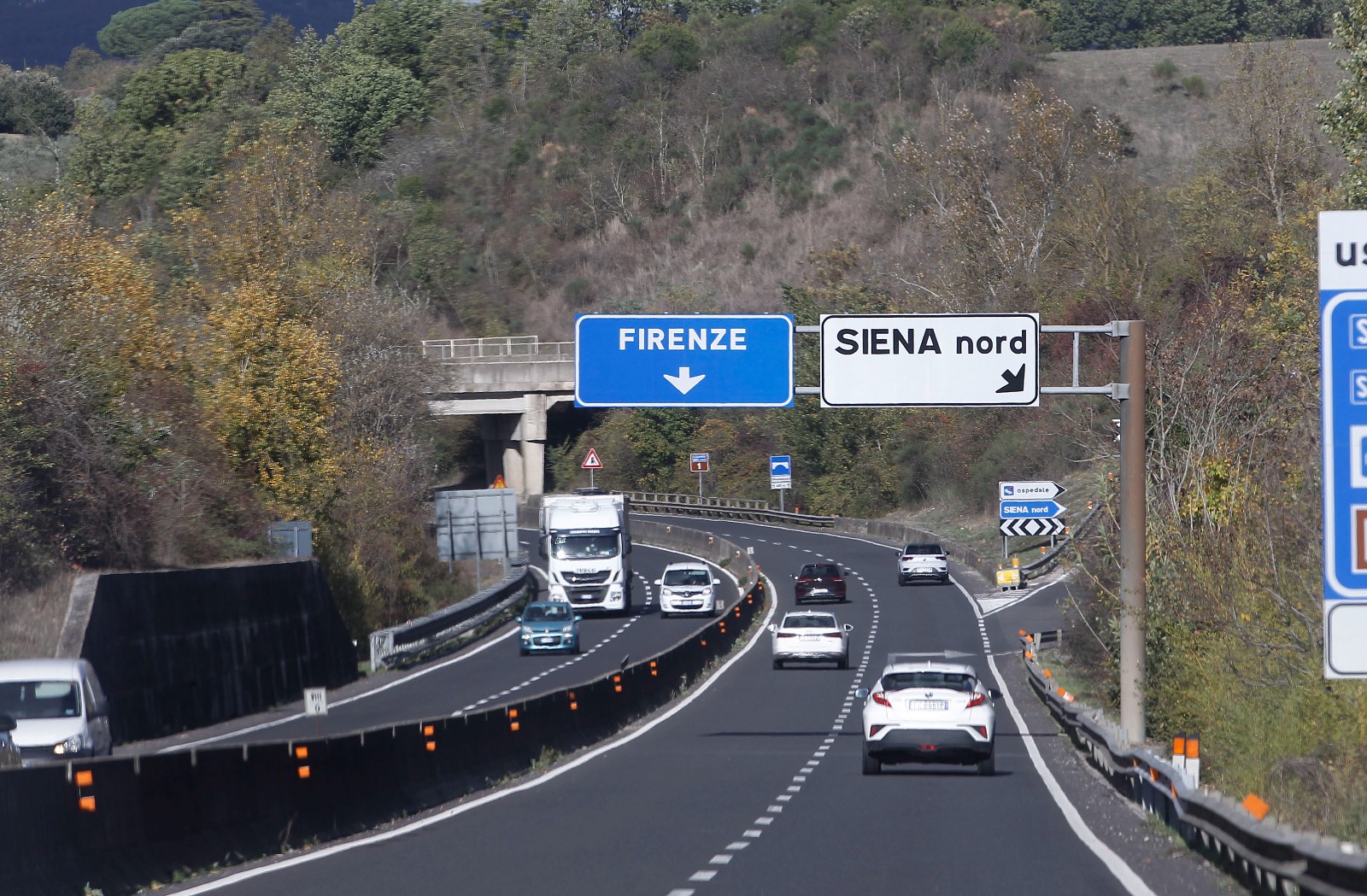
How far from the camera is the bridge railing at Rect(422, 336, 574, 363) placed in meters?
80.8

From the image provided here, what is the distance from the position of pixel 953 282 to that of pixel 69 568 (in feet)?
170

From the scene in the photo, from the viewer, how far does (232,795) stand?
13219 millimetres

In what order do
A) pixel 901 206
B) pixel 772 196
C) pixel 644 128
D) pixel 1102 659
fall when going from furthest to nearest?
pixel 644 128 < pixel 772 196 < pixel 901 206 < pixel 1102 659

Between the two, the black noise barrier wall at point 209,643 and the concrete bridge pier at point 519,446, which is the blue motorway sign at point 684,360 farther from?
the concrete bridge pier at point 519,446

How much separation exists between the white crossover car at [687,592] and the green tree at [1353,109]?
86.7ft

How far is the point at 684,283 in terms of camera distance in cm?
11200

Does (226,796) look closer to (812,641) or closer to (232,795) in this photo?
(232,795)

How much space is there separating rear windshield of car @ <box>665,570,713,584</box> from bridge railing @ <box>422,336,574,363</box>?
29510 mm

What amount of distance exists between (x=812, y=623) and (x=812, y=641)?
1.79ft

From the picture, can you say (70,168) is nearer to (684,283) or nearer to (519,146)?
(519,146)

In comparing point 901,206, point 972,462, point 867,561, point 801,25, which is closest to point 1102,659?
point 867,561

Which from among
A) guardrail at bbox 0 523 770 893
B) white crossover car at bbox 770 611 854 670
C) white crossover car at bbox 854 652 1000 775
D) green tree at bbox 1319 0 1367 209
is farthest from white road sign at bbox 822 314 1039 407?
white crossover car at bbox 770 611 854 670

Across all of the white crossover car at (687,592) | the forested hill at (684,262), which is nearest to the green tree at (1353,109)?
the forested hill at (684,262)

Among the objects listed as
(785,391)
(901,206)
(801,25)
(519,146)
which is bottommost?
(785,391)
